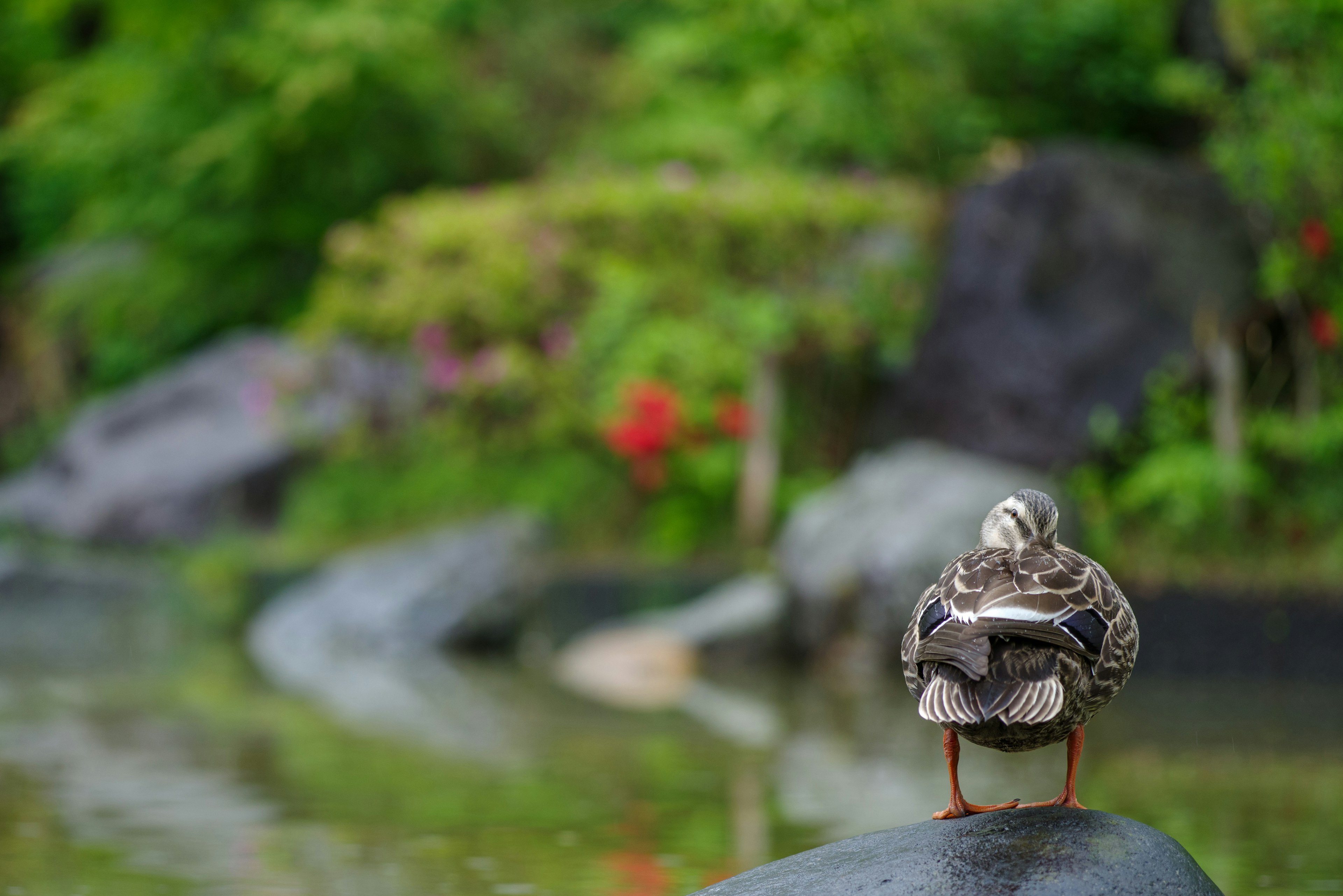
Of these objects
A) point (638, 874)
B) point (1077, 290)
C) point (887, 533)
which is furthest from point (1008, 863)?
point (1077, 290)

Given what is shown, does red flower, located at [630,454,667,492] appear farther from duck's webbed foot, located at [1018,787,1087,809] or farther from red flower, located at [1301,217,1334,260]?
duck's webbed foot, located at [1018,787,1087,809]

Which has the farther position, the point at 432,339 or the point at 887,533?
the point at 432,339

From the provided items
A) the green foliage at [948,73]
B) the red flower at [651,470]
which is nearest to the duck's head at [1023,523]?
the red flower at [651,470]

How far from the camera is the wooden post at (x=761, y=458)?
1080 cm

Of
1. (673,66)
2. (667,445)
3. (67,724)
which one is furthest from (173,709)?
(673,66)

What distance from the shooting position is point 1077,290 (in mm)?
9359

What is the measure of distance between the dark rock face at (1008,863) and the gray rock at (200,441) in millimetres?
10031

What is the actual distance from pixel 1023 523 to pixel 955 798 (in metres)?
0.56

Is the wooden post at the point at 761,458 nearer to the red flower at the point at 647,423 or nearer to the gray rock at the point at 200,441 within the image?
the red flower at the point at 647,423

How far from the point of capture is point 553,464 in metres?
11.9

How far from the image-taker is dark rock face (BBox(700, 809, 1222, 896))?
2.91 metres

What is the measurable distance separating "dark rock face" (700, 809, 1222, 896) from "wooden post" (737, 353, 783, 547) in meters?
7.53

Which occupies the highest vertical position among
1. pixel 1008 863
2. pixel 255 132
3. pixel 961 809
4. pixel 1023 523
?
pixel 255 132

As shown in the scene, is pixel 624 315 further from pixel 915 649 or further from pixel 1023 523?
pixel 915 649
